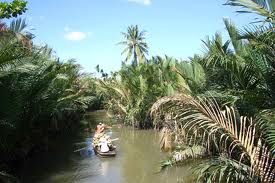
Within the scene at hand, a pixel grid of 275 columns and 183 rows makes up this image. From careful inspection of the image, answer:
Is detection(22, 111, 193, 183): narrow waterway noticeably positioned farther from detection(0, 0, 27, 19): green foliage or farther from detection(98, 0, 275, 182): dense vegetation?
detection(0, 0, 27, 19): green foliage

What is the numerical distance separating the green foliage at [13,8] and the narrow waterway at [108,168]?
17.1 feet

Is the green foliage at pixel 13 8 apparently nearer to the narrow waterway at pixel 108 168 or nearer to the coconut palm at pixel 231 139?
the coconut palm at pixel 231 139

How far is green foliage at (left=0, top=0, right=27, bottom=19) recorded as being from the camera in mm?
8195

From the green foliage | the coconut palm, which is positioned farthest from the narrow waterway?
the green foliage

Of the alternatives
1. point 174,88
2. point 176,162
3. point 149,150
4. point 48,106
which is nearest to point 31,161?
point 48,106

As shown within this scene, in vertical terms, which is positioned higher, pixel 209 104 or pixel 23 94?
pixel 23 94

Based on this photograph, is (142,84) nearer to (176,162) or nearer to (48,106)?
(48,106)

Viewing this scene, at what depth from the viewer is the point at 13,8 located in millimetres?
8242

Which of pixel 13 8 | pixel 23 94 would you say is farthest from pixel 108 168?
pixel 13 8

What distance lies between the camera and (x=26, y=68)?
938 cm

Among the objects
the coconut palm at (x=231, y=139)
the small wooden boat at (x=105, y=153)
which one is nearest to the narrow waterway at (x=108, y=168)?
the small wooden boat at (x=105, y=153)

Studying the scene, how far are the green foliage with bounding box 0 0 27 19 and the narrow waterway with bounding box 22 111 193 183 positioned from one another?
5.21 metres

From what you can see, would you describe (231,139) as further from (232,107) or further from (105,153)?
(105,153)

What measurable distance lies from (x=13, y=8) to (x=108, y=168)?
6.64 meters
